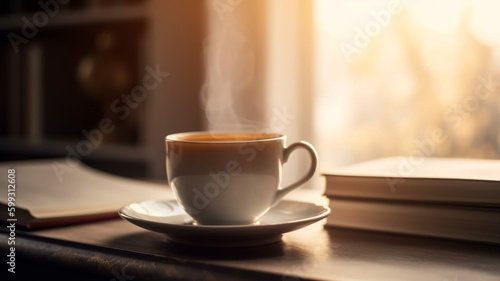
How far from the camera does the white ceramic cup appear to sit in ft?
1.92

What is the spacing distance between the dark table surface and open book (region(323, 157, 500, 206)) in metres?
0.04

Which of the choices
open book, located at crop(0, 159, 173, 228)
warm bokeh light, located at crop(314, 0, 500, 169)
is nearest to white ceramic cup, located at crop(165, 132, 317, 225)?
open book, located at crop(0, 159, 173, 228)

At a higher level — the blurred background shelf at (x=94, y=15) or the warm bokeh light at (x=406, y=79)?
the blurred background shelf at (x=94, y=15)

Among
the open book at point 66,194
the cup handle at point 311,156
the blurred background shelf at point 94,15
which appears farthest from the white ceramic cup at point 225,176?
the blurred background shelf at point 94,15

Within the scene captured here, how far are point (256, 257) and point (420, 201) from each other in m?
0.19

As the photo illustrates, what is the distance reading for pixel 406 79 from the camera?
54.0 inches

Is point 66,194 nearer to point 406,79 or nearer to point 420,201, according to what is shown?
point 420,201

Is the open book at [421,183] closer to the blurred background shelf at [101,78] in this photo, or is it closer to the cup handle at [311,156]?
the cup handle at [311,156]

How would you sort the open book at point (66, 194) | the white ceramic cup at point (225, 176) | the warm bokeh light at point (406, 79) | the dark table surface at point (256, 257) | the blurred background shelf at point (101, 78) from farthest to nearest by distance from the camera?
the blurred background shelf at point (101, 78), the warm bokeh light at point (406, 79), the open book at point (66, 194), the white ceramic cup at point (225, 176), the dark table surface at point (256, 257)

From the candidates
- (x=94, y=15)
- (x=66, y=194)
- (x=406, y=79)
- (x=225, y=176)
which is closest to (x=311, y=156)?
(x=225, y=176)

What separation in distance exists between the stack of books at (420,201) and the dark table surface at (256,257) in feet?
0.04

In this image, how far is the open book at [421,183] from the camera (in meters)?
0.58

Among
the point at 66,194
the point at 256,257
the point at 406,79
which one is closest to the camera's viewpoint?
the point at 256,257

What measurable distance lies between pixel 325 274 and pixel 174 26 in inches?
48.2
